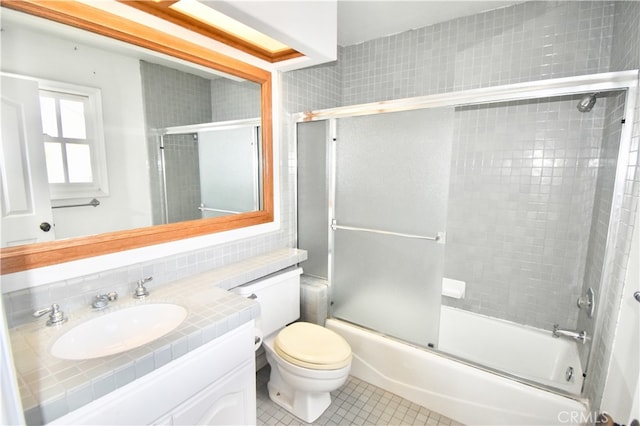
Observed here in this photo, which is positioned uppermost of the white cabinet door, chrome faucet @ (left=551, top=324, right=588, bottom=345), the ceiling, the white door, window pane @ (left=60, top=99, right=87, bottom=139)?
the ceiling

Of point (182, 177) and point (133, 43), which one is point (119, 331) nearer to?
point (182, 177)

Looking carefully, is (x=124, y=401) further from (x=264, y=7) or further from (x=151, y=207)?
(x=264, y=7)

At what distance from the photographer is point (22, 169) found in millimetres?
1114

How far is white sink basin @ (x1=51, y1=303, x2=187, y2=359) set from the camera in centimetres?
103

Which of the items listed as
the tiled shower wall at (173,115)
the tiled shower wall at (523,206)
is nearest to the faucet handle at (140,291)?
the tiled shower wall at (173,115)

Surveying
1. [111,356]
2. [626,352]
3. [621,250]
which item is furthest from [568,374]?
[111,356]

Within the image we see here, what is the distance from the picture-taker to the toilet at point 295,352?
157 cm

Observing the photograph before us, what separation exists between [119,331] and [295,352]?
0.84 metres

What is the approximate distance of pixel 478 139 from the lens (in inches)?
88.5

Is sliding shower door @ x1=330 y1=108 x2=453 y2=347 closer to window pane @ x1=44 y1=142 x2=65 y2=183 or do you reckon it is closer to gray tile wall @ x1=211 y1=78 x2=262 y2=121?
gray tile wall @ x1=211 y1=78 x2=262 y2=121

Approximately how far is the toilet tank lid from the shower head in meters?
1.97

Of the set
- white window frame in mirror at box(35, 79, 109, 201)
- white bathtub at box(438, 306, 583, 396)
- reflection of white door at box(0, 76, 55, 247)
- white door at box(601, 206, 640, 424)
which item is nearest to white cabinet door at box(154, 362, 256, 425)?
reflection of white door at box(0, 76, 55, 247)

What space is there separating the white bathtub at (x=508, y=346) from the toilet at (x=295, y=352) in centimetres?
82

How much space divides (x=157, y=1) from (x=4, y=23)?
20.4 inches
